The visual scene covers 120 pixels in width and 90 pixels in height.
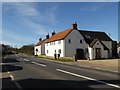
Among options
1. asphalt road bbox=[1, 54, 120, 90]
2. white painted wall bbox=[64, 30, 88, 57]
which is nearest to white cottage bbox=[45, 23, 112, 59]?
white painted wall bbox=[64, 30, 88, 57]

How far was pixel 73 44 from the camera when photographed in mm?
56656

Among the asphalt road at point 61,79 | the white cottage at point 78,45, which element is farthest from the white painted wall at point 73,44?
the asphalt road at point 61,79

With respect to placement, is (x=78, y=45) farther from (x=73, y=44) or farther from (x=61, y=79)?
(x=61, y=79)

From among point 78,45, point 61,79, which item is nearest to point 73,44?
point 78,45

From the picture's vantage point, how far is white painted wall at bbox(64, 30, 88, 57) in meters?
55.9

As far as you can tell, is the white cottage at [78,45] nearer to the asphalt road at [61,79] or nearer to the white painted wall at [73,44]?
the white painted wall at [73,44]

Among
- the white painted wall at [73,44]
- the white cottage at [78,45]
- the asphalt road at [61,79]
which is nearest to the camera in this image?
the asphalt road at [61,79]

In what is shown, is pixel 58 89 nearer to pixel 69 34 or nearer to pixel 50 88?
pixel 50 88

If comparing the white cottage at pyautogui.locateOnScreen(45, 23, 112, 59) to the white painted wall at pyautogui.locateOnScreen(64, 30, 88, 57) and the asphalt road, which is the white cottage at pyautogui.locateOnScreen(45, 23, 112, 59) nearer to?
the white painted wall at pyautogui.locateOnScreen(64, 30, 88, 57)

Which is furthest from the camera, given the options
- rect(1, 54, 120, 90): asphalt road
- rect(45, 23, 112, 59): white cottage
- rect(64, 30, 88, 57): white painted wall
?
rect(64, 30, 88, 57): white painted wall

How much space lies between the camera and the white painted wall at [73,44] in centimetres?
5594

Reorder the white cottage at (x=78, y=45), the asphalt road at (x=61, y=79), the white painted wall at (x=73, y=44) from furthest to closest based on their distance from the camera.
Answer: the white painted wall at (x=73, y=44)
the white cottage at (x=78, y=45)
the asphalt road at (x=61, y=79)

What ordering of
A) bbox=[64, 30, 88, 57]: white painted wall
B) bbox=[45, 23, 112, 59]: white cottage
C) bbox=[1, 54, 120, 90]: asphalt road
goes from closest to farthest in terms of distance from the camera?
bbox=[1, 54, 120, 90]: asphalt road < bbox=[45, 23, 112, 59]: white cottage < bbox=[64, 30, 88, 57]: white painted wall

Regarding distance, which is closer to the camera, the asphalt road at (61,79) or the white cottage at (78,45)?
the asphalt road at (61,79)
